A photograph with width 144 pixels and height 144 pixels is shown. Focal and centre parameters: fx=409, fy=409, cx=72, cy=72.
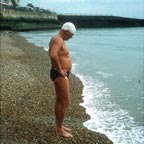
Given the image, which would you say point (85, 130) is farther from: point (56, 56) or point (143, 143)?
point (56, 56)

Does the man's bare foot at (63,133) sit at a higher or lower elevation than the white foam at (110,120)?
higher

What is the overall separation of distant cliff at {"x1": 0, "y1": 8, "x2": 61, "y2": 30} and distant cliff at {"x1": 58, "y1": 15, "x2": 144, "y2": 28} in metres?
8.64

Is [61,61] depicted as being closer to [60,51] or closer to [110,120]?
[60,51]

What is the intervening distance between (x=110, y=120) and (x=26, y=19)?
64.3 meters

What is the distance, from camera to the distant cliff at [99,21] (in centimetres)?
9576

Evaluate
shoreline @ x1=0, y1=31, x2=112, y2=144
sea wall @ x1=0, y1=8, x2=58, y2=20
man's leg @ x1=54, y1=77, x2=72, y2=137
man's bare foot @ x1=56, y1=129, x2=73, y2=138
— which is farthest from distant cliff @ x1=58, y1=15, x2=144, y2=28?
man's leg @ x1=54, y1=77, x2=72, y2=137

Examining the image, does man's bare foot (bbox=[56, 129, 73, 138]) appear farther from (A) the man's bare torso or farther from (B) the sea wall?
(B) the sea wall

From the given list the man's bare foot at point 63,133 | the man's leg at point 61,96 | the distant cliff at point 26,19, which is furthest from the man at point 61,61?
the distant cliff at point 26,19

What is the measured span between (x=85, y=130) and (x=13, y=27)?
5970cm

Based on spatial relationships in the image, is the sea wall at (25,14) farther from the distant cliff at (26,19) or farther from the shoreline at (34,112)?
the shoreline at (34,112)

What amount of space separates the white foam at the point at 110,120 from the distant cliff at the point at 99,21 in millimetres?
78630

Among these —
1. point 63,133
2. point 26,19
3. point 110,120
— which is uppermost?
point 63,133

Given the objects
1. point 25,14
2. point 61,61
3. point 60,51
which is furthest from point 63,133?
point 25,14

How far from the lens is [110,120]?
10641 millimetres
